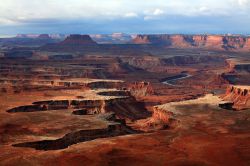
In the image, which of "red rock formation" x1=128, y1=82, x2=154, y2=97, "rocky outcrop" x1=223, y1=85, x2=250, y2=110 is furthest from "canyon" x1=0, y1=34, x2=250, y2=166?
"red rock formation" x1=128, y1=82, x2=154, y2=97

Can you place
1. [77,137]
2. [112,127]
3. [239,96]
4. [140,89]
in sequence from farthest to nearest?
1. [140,89]
2. [239,96]
3. [112,127]
4. [77,137]

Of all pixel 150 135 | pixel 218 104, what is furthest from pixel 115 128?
pixel 218 104

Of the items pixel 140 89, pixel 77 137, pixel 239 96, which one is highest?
pixel 77 137

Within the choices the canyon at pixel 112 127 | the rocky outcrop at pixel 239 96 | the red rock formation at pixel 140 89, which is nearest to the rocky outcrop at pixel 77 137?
the canyon at pixel 112 127

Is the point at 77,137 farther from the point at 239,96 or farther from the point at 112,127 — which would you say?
the point at 239,96

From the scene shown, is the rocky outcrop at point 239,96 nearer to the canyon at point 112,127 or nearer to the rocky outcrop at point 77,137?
the canyon at point 112,127

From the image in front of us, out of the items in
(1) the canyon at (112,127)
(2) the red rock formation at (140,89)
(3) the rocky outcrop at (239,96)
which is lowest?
(2) the red rock formation at (140,89)

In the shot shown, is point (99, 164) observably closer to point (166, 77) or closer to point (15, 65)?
point (15, 65)

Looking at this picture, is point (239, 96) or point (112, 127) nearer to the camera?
point (112, 127)

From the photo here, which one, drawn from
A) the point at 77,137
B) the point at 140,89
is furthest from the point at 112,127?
the point at 140,89

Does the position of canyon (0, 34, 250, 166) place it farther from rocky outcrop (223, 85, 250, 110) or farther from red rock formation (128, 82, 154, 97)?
red rock formation (128, 82, 154, 97)

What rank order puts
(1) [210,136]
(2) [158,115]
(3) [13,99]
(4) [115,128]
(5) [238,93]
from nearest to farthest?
(1) [210,136] < (4) [115,128] < (2) [158,115] < (3) [13,99] < (5) [238,93]
